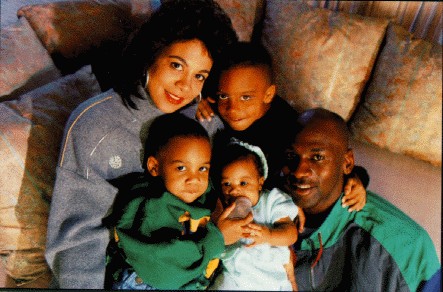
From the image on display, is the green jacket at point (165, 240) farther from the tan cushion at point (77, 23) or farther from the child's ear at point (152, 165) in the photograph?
the tan cushion at point (77, 23)

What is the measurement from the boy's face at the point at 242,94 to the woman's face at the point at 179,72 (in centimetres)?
12

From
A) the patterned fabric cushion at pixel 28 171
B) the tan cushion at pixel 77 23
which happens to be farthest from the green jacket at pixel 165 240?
the tan cushion at pixel 77 23

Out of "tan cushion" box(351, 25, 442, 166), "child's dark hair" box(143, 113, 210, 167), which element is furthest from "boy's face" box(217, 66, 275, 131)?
"tan cushion" box(351, 25, 442, 166)

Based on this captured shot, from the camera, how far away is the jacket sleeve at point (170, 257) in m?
0.85

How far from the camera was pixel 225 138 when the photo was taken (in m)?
1.10

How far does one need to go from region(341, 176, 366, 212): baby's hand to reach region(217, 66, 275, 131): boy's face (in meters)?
0.34

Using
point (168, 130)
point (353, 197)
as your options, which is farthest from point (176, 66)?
point (353, 197)

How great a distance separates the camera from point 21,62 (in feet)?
3.22

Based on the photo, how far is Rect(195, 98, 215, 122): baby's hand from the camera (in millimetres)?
1053

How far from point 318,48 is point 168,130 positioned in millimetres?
597

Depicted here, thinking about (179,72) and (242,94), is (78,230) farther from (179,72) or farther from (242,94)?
(242,94)

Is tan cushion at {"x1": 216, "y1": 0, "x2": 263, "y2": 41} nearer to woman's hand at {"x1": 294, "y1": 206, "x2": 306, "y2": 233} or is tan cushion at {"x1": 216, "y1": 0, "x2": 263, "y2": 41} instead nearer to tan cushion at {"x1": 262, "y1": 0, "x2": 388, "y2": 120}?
tan cushion at {"x1": 262, "y1": 0, "x2": 388, "y2": 120}

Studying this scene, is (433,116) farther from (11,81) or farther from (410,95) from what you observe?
(11,81)

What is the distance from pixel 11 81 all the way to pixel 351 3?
123 centimetres
